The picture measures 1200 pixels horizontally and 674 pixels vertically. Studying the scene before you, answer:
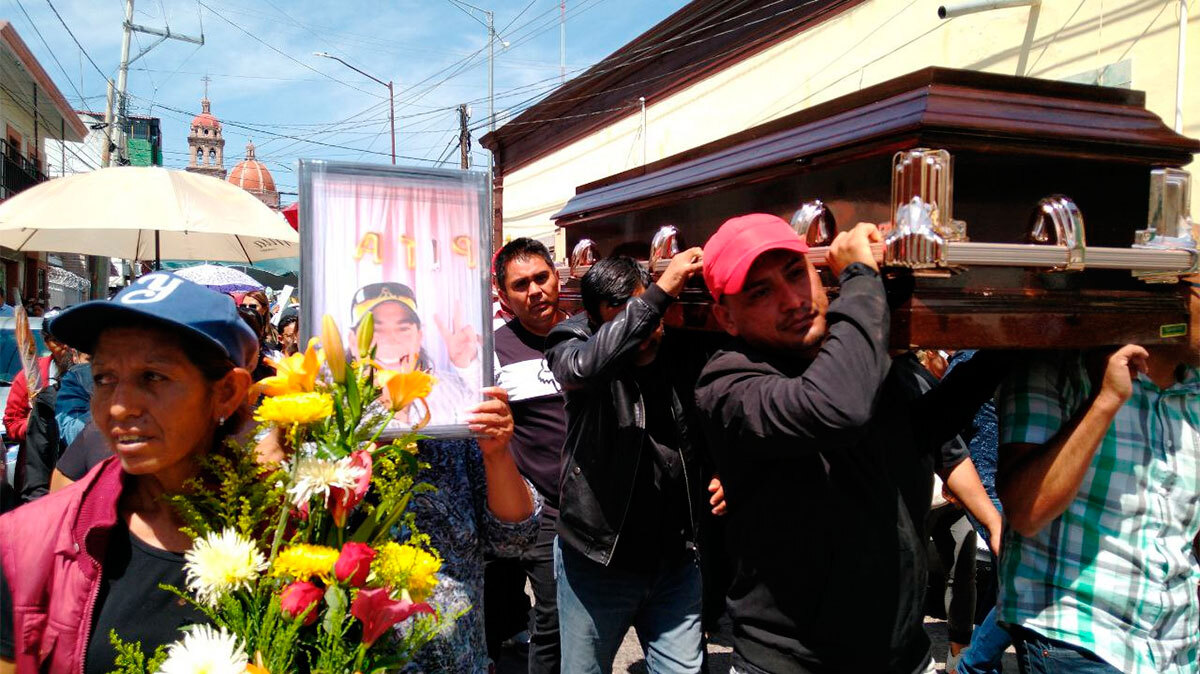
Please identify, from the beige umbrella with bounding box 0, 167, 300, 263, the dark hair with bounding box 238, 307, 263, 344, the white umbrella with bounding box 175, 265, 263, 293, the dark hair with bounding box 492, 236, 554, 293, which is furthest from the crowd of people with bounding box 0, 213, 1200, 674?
the white umbrella with bounding box 175, 265, 263, 293

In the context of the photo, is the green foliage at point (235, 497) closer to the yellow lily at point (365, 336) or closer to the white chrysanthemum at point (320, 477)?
the white chrysanthemum at point (320, 477)

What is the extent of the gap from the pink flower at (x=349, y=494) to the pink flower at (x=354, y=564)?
50mm

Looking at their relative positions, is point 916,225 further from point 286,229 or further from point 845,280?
point 286,229

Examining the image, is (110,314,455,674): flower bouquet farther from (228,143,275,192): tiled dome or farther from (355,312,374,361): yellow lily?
(228,143,275,192): tiled dome

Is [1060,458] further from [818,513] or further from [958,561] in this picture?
[958,561]

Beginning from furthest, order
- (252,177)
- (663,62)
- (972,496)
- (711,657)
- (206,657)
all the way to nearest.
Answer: (252,177)
(663,62)
(711,657)
(972,496)
(206,657)

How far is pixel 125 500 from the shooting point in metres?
1.52

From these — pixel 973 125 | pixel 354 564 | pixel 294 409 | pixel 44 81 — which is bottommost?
pixel 354 564

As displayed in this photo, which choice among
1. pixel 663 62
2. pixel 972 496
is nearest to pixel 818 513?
pixel 972 496

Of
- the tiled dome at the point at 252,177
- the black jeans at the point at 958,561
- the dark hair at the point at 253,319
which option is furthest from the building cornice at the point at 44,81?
the tiled dome at the point at 252,177

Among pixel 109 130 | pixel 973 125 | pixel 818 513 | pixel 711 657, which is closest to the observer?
pixel 973 125

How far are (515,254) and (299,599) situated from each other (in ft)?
8.19

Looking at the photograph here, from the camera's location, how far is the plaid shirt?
185 centimetres

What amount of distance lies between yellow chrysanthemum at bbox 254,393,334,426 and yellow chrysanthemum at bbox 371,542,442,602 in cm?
26
